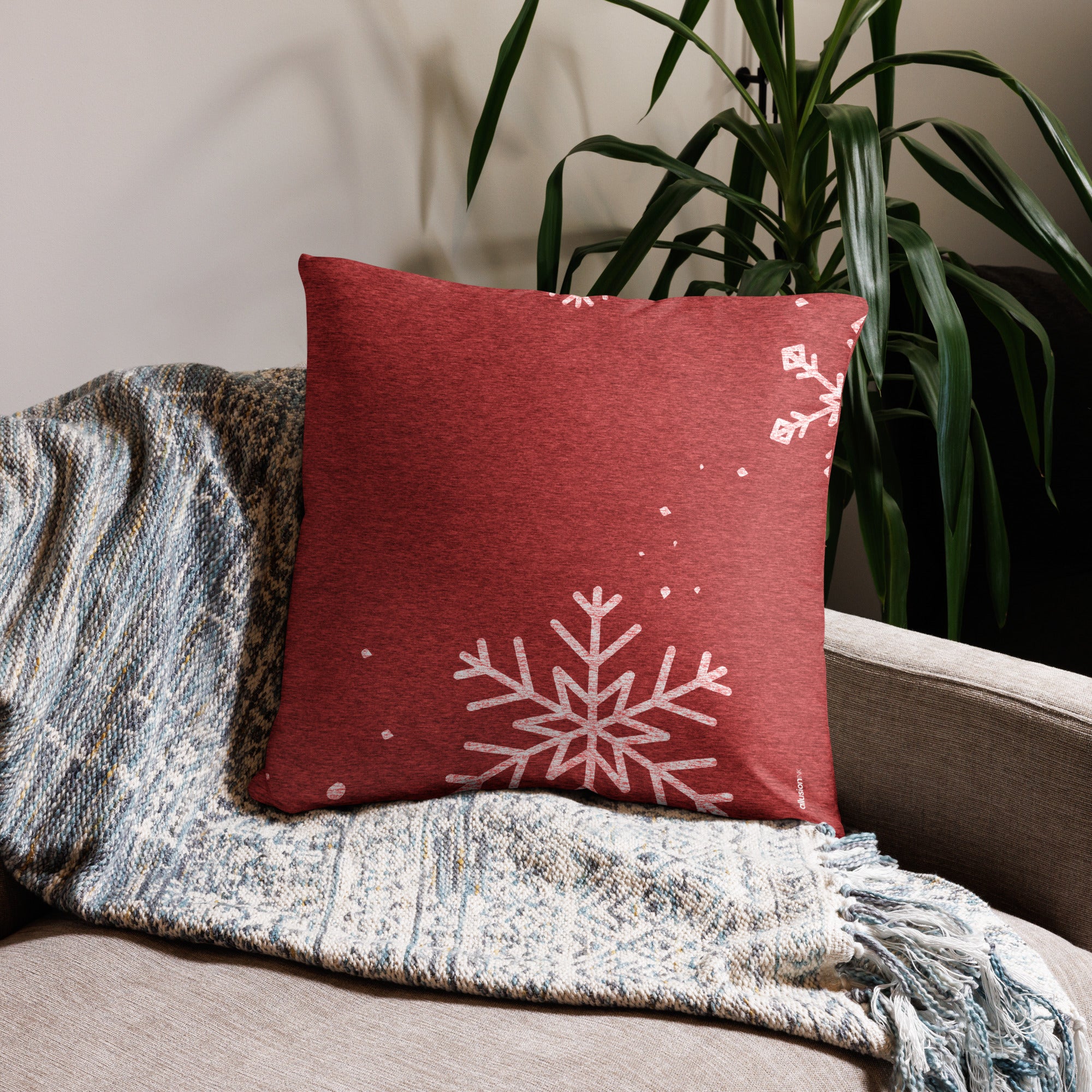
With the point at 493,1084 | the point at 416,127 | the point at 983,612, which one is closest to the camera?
the point at 493,1084

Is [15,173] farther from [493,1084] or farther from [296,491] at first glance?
[493,1084]

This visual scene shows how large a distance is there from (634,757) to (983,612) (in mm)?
1043

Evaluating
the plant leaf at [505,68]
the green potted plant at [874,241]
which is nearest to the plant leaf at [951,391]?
the green potted plant at [874,241]

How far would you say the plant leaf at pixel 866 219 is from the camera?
0.90m

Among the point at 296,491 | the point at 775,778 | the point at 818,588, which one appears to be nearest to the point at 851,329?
the point at 818,588

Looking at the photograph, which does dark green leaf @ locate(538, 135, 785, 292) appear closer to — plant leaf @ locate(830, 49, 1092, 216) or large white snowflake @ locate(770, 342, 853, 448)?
plant leaf @ locate(830, 49, 1092, 216)

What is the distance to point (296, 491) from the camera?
0.86 m

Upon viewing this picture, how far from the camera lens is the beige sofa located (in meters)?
0.54

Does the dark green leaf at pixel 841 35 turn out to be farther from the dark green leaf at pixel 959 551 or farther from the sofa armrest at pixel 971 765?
the sofa armrest at pixel 971 765

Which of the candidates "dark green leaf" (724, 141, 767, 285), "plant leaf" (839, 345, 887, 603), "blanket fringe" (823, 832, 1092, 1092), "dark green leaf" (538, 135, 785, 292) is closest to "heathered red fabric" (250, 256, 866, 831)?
"blanket fringe" (823, 832, 1092, 1092)

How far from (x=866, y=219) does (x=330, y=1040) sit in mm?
877

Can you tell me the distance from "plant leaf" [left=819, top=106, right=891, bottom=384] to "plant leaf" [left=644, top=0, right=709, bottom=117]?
Answer: 1.20 feet

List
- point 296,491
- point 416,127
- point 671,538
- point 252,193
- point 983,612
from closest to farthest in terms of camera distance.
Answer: point 671,538 < point 296,491 < point 252,193 < point 416,127 < point 983,612

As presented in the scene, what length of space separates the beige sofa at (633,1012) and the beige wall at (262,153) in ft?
2.31
